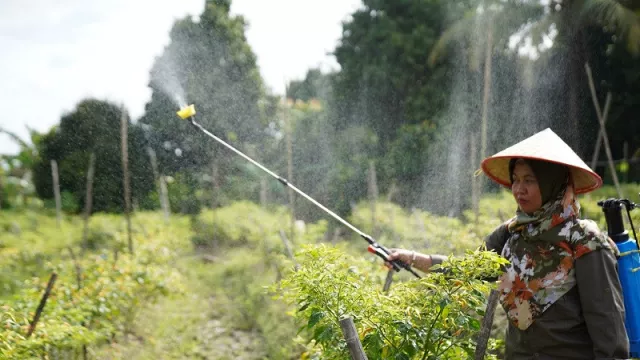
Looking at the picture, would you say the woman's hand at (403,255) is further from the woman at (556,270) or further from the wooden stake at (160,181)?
the wooden stake at (160,181)

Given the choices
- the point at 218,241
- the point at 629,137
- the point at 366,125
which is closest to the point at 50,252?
the point at 218,241

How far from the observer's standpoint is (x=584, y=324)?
184 centimetres

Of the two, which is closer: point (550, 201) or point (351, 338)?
point (351, 338)

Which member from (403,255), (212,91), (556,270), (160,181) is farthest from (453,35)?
(556,270)

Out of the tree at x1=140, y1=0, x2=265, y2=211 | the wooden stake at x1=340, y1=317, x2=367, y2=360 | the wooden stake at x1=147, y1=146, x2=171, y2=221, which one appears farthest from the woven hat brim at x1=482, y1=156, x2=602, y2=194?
the wooden stake at x1=147, y1=146, x2=171, y2=221

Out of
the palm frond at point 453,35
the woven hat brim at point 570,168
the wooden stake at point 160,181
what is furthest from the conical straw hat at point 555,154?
the palm frond at point 453,35

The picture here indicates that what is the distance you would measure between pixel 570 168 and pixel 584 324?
492 mm

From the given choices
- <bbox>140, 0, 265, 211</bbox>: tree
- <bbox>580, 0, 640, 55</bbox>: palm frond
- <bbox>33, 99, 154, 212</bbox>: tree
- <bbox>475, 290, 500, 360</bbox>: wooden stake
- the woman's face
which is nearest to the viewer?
<bbox>475, 290, 500, 360</bbox>: wooden stake

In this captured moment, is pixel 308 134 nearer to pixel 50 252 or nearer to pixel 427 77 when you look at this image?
pixel 427 77

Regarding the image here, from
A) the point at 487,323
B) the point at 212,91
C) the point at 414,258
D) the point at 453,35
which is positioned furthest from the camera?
the point at 453,35

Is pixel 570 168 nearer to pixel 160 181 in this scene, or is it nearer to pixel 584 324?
pixel 584 324

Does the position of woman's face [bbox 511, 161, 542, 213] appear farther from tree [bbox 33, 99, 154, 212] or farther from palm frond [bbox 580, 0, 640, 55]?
palm frond [bbox 580, 0, 640, 55]

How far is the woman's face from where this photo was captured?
6.27ft

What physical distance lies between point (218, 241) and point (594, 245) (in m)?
9.28
